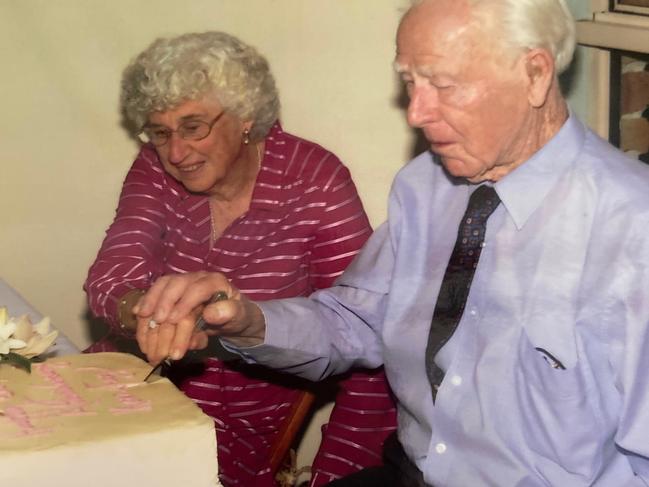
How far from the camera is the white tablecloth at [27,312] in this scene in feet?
6.55

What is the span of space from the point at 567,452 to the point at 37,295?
1.98 meters

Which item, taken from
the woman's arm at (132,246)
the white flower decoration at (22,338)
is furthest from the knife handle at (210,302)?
the woman's arm at (132,246)

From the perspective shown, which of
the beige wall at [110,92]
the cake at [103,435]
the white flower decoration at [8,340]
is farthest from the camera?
the beige wall at [110,92]

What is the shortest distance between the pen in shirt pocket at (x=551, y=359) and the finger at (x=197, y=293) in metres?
0.54

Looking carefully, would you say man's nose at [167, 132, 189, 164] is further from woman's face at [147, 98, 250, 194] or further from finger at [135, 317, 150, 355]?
finger at [135, 317, 150, 355]

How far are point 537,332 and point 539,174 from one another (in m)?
0.26

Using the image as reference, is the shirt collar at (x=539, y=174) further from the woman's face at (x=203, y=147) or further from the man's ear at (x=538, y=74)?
the woman's face at (x=203, y=147)

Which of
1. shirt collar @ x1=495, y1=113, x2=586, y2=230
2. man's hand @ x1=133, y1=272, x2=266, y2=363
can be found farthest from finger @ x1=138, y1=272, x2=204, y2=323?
shirt collar @ x1=495, y1=113, x2=586, y2=230

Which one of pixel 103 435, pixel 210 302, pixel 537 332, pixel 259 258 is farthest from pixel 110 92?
pixel 103 435

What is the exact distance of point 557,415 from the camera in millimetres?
1797

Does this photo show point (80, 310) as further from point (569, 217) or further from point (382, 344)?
point (569, 217)

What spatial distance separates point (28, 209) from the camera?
3.27m

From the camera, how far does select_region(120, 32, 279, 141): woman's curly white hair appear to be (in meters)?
2.58

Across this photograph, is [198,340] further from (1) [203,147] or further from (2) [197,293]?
(1) [203,147]
